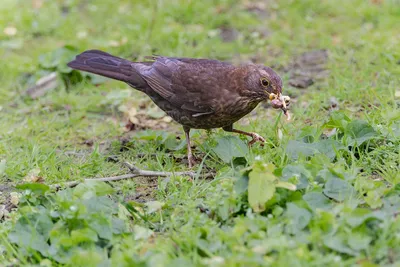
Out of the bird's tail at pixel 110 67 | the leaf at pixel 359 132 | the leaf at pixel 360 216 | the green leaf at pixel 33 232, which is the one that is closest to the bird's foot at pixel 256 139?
the leaf at pixel 359 132

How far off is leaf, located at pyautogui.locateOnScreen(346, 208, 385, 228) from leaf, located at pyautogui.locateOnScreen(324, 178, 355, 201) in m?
0.36

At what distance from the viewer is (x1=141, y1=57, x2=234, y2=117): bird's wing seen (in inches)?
211

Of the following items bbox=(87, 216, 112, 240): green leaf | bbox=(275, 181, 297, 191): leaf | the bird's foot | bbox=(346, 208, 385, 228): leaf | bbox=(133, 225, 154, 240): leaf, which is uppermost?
bbox=(346, 208, 385, 228): leaf

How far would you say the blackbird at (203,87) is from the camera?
5203mm

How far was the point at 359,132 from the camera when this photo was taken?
496 centimetres

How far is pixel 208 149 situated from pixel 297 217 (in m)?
1.63

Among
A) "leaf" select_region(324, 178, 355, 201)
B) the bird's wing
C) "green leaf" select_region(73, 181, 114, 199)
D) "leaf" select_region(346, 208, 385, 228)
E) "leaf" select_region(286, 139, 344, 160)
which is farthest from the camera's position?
the bird's wing

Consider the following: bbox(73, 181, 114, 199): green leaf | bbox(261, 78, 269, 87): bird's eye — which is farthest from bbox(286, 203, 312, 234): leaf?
bbox(261, 78, 269, 87): bird's eye

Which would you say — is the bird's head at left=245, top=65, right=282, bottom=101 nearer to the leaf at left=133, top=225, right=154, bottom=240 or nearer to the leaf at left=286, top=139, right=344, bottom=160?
the leaf at left=286, top=139, right=344, bottom=160

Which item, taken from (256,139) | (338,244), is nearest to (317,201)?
(338,244)

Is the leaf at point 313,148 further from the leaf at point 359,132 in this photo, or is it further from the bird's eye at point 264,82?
the bird's eye at point 264,82

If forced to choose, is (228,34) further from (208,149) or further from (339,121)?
(339,121)

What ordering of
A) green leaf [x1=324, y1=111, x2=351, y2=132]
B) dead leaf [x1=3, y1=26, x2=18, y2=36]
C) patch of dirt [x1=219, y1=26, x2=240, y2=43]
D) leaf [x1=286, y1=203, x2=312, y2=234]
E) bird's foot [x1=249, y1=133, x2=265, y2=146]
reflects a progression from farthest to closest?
dead leaf [x1=3, y1=26, x2=18, y2=36] → patch of dirt [x1=219, y1=26, x2=240, y2=43] → bird's foot [x1=249, y1=133, x2=265, y2=146] → green leaf [x1=324, y1=111, x2=351, y2=132] → leaf [x1=286, y1=203, x2=312, y2=234]

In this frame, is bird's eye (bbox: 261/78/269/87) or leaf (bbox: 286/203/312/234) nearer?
leaf (bbox: 286/203/312/234)
